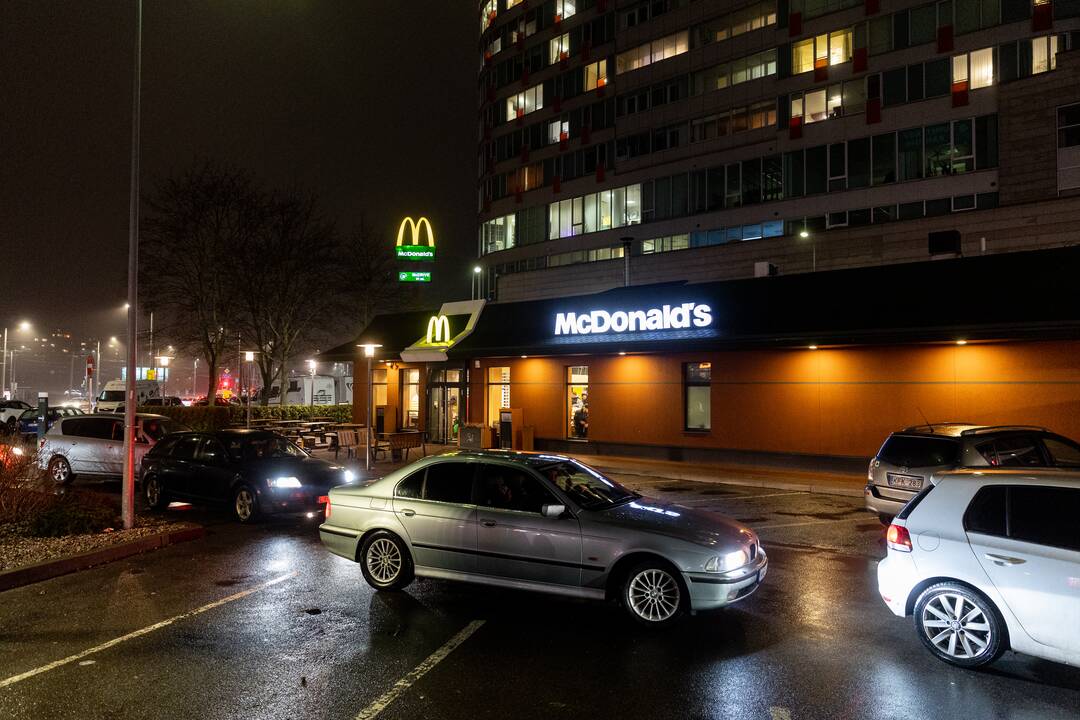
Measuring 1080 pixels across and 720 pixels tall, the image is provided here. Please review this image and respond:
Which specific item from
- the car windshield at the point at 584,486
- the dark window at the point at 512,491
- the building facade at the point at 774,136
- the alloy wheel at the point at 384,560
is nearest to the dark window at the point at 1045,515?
the car windshield at the point at 584,486

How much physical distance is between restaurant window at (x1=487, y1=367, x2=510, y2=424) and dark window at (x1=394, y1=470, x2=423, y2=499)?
16.8 m

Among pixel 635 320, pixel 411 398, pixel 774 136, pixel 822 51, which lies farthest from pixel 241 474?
pixel 822 51

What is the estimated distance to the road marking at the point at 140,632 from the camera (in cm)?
539

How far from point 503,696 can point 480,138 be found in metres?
58.8

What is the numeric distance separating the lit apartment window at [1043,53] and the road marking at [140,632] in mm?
36099

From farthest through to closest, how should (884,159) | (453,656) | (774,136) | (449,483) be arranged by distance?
(774,136)
(884,159)
(449,483)
(453,656)

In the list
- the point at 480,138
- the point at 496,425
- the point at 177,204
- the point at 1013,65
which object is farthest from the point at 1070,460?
the point at 480,138

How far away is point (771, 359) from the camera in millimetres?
18906

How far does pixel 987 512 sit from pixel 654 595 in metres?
2.79

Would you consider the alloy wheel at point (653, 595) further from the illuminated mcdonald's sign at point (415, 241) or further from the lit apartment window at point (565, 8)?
the lit apartment window at point (565, 8)

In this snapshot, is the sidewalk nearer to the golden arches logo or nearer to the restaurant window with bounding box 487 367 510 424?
the restaurant window with bounding box 487 367 510 424

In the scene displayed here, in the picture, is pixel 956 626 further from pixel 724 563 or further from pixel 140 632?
pixel 140 632

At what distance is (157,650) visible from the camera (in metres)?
5.92

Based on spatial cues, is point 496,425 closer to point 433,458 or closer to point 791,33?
point 433,458
